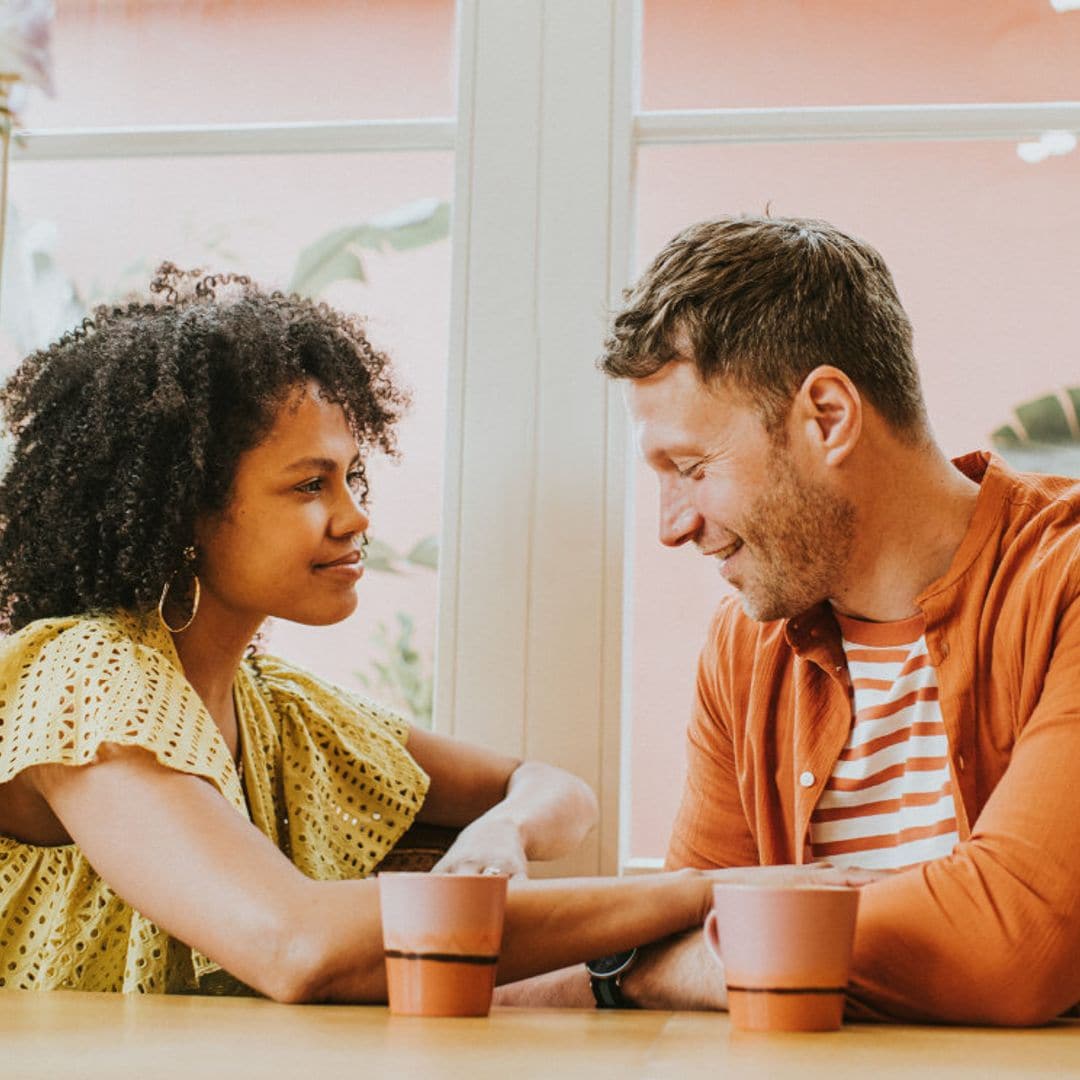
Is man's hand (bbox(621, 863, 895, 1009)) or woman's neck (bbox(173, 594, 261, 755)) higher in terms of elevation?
woman's neck (bbox(173, 594, 261, 755))

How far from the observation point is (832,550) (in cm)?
160

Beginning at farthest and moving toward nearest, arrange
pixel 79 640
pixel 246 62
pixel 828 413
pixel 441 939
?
pixel 246 62 < pixel 828 413 < pixel 79 640 < pixel 441 939

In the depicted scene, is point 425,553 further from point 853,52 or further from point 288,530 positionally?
point 853,52

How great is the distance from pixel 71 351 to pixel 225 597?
0.36 meters

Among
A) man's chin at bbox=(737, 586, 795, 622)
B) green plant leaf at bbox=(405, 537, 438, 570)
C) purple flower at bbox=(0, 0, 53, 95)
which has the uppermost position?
purple flower at bbox=(0, 0, 53, 95)

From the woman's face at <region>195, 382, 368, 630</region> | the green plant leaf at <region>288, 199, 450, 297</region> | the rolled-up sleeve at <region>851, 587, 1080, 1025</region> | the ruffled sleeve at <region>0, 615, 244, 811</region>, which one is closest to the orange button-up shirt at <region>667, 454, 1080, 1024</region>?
the rolled-up sleeve at <region>851, 587, 1080, 1025</region>

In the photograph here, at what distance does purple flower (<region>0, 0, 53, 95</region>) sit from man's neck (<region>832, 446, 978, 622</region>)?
3.62 ft

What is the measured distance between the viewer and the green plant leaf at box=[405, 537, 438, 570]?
6.73 ft

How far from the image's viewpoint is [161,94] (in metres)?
2.19

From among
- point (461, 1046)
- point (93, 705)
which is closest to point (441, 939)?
point (461, 1046)

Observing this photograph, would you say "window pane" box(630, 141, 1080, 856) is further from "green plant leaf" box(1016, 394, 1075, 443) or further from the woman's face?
the woman's face

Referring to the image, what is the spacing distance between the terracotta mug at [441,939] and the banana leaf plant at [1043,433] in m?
1.16

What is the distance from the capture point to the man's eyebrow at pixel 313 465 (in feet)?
5.53

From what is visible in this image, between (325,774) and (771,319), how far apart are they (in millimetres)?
773
